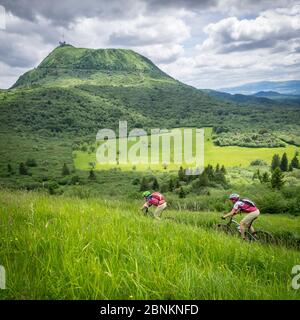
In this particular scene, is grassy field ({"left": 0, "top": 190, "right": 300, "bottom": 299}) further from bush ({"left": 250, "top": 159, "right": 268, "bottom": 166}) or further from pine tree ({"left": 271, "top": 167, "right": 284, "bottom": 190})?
bush ({"left": 250, "top": 159, "right": 268, "bottom": 166})

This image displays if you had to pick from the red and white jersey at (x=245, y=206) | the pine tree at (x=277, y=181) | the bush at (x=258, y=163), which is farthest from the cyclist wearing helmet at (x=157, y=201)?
the bush at (x=258, y=163)

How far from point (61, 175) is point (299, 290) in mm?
159209

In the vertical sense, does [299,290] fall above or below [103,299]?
below

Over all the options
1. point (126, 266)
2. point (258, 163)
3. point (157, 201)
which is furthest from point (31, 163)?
point (126, 266)

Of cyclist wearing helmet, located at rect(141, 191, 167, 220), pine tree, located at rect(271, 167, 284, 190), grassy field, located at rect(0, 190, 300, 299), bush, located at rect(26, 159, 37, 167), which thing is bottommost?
bush, located at rect(26, 159, 37, 167)

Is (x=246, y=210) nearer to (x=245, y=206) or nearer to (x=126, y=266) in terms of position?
(x=245, y=206)

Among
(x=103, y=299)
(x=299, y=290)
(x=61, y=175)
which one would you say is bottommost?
(x=61, y=175)

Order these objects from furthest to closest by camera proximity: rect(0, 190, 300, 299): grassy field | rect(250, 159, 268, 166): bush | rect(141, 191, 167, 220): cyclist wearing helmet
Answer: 1. rect(250, 159, 268, 166): bush
2. rect(141, 191, 167, 220): cyclist wearing helmet
3. rect(0, 190, 300, 299): grassy field

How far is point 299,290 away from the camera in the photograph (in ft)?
11.8

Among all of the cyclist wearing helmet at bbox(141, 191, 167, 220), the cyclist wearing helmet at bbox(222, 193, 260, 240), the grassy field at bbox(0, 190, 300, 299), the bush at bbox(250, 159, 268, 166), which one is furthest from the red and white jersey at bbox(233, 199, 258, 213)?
the bush at bbox(250, 159, 268, 166)
